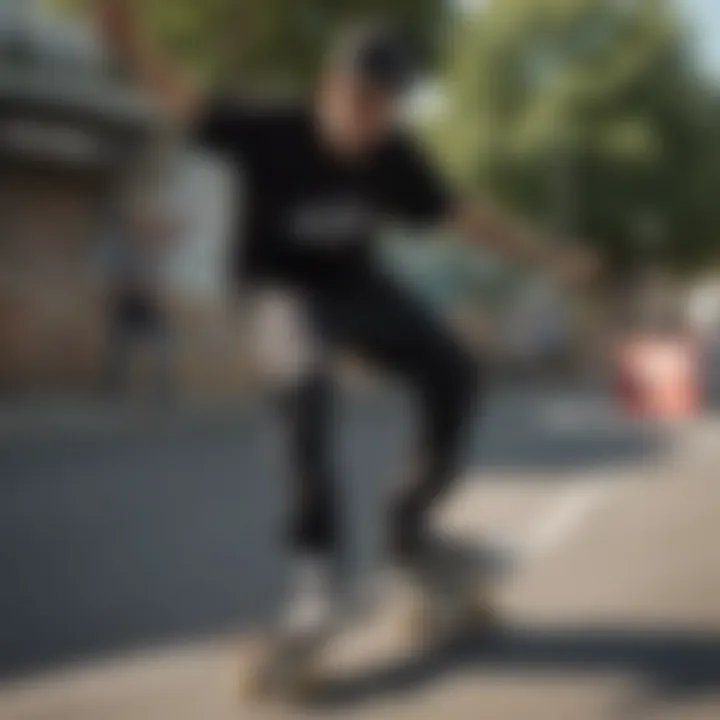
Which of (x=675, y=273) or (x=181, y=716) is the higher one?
(x=675, y=273)

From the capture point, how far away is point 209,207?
312 centimetres

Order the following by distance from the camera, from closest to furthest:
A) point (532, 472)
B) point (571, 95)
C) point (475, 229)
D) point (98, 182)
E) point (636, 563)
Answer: point (571, 95) → point (475, 229) → point (98, 182) → point (636, 563) → point (532, 472)

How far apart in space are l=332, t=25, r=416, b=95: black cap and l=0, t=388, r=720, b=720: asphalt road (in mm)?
772

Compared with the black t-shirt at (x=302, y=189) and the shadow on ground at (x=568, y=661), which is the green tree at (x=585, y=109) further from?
the shadow on ground at (x=568, y=661)

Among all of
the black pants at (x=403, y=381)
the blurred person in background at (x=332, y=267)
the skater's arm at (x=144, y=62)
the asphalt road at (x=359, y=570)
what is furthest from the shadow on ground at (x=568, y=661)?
the skater's arm at (x=144, y=62)

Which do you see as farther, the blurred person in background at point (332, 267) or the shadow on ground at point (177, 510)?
the shadow on ground at point (177, 510)

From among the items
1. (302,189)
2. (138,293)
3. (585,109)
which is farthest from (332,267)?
(138,293)

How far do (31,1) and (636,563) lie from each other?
8.34 ft

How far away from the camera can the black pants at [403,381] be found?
330 centimetres

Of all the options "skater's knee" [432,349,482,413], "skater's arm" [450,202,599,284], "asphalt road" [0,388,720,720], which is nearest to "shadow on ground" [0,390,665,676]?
"asphalt road" [0,388,720,720]

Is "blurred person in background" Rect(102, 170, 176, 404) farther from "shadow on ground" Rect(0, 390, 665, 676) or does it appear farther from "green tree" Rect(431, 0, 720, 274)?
"green tree" Rect(431, 0, 720, 274)

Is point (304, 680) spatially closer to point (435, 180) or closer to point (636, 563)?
point (435, 180)

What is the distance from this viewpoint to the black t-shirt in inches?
121

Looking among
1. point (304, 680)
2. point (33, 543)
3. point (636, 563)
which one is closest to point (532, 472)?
point (636, 563)
